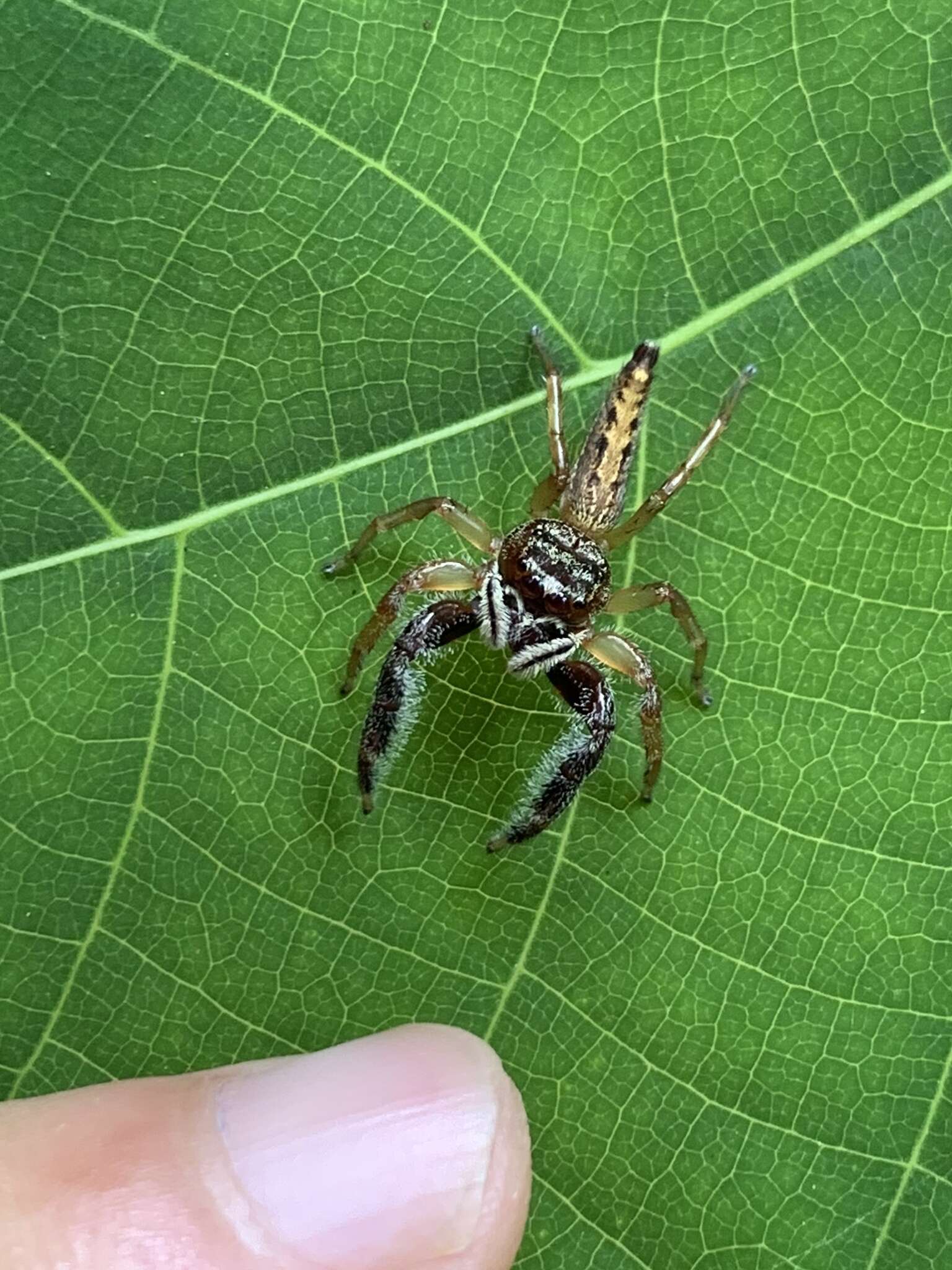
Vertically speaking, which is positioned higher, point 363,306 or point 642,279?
point 642,279

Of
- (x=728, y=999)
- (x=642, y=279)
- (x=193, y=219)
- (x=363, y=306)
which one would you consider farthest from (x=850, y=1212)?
(x=193, y=219)

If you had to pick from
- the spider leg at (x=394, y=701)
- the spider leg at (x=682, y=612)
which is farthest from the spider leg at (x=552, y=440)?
the spider leg at (x=394, y=701)

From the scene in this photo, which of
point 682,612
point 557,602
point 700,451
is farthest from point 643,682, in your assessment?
point 700,451

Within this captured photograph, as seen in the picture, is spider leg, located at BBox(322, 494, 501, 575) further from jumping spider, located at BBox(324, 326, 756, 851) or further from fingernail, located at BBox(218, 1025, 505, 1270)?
fingernail, located at BBox(218, 1025, 505, 1270)

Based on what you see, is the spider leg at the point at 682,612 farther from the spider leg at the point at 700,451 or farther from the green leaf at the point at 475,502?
the spider leg at the point at 700,451

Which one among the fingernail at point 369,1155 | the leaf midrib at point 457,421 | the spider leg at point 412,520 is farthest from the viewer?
the spider leg at point 412,520

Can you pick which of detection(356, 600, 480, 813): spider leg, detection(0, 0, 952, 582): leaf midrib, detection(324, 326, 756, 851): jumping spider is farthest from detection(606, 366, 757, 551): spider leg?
detection(356, 600, 480, 813): spider leg

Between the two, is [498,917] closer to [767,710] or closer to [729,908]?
[729,908]
